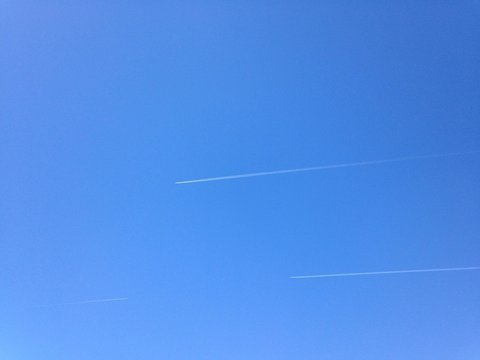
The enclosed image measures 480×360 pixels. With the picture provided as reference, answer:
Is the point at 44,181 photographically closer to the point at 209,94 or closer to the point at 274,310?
the point at 209,94

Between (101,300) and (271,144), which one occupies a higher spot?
(271,144)

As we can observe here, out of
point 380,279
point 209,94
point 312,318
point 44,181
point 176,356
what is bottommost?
point 176,356

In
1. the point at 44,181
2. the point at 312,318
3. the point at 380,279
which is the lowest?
the point at 312,318

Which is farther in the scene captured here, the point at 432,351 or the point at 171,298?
the point at 171,298

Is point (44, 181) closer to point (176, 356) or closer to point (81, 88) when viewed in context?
point (81, 88)

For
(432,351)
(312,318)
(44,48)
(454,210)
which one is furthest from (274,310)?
(44,48)

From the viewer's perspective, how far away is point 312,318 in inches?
74.5

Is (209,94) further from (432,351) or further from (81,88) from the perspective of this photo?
(432,351)

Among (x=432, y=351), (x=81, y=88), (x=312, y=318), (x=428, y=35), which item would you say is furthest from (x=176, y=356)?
(x=428, y=35)

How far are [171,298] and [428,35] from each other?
1.44 meters

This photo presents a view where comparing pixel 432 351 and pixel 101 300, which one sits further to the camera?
pixel 101 300

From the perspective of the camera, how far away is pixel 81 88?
2014 millimetres

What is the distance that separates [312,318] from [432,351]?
1.51 ft

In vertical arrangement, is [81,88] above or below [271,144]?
above
